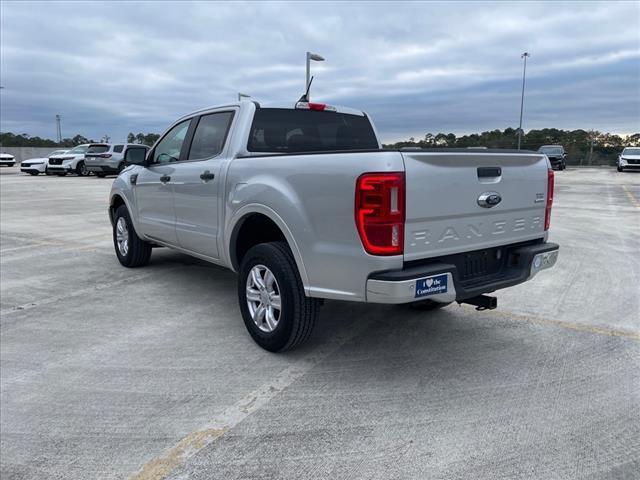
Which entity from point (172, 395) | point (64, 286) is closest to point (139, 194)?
point (64, 286)

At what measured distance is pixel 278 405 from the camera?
3.11 m

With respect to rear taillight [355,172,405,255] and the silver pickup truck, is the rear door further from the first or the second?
rear taillight [355,172,405,255]

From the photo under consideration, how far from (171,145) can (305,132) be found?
5.34 ft

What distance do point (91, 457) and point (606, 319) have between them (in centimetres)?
419

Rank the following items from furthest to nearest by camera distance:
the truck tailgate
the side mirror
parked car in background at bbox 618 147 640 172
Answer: parked car in background at bbox 618 147 640 172
the side mirror
the truck tailgate

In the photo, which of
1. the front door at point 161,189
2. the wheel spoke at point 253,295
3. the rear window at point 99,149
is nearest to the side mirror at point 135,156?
the front door at point 161,189

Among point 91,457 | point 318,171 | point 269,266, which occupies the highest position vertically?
point 318,171

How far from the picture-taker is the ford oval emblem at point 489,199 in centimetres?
335

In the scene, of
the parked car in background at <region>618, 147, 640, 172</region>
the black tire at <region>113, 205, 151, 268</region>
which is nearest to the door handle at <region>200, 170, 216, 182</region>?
the black tire at <region>113, 205, 151, 268</region>

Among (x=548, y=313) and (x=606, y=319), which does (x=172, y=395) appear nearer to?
(x=548, y=313)

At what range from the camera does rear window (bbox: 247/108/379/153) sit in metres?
4.53

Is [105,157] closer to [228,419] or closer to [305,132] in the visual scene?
[305,132]

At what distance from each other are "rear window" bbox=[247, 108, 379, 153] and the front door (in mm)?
1135

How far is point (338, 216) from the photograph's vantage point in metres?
3.12
